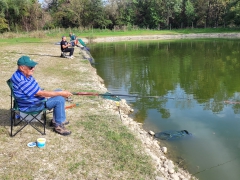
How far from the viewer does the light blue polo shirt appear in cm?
538

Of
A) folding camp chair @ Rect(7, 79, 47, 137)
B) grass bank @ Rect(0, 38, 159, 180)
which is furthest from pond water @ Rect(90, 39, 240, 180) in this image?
folding camp chair @ Rect(7, 79, 47, 137)

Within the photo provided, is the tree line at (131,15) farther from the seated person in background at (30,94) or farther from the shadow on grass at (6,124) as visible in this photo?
the seated person in background at (30,94)

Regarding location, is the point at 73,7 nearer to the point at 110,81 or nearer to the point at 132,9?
the point at 132,9

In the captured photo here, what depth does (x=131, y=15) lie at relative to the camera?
243 ft

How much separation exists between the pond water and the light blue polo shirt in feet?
11.5

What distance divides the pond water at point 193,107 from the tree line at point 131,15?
50346 mm

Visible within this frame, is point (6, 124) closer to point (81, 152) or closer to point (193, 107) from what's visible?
point (81, 152)

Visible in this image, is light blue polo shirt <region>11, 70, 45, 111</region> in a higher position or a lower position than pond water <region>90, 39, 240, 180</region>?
higher

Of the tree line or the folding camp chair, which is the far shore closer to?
the tree line

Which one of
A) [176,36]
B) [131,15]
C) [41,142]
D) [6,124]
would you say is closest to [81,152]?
[41,142]

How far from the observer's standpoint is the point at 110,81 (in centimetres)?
1515

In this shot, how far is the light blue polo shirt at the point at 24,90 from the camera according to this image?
5379mm

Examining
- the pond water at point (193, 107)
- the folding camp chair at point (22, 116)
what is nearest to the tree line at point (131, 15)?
the pond water at point (193, 107)

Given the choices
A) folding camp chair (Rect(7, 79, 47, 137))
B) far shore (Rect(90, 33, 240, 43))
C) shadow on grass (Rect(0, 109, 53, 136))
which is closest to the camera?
folding camp chair (Rect(7, 79, 47, 137))
